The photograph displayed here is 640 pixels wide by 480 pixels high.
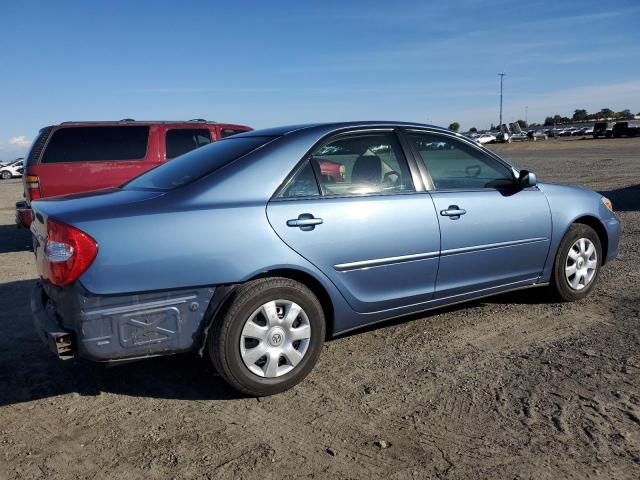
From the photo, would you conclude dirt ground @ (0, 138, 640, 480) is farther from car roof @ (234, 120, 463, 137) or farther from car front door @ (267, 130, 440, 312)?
car roof @ (234, 120, 463, 137)

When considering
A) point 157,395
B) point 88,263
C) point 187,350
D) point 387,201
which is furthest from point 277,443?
point 387,201

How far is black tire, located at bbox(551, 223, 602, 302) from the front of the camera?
494 cm

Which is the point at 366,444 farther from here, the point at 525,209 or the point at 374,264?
the point at 525,209

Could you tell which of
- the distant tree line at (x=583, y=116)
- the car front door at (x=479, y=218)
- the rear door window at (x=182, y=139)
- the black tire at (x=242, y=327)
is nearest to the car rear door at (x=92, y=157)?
the rear door window at (x=182, y=139)

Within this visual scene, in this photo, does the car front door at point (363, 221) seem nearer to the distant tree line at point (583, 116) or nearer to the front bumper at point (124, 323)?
the front bumper at point (124, 323)

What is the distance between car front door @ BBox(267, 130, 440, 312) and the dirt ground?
1.76 ft

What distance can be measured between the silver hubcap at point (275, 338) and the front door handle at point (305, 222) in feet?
1.51

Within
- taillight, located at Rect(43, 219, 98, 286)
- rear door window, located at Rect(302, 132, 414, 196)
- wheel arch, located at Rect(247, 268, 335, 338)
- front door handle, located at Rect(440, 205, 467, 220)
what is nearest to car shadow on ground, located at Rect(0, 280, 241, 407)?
wheel arch, located at Rect(247, 268, 335, 338)

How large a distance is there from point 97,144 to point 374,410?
673 centimetres

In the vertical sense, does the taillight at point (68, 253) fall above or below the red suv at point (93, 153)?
below

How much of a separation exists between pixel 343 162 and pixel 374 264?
2.50ft

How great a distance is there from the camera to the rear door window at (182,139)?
9070mm

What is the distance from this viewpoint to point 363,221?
3781 millimetres

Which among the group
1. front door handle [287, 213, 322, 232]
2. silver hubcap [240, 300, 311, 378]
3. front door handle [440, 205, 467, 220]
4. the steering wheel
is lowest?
silver hubcap [240, 300, 311, 378]
